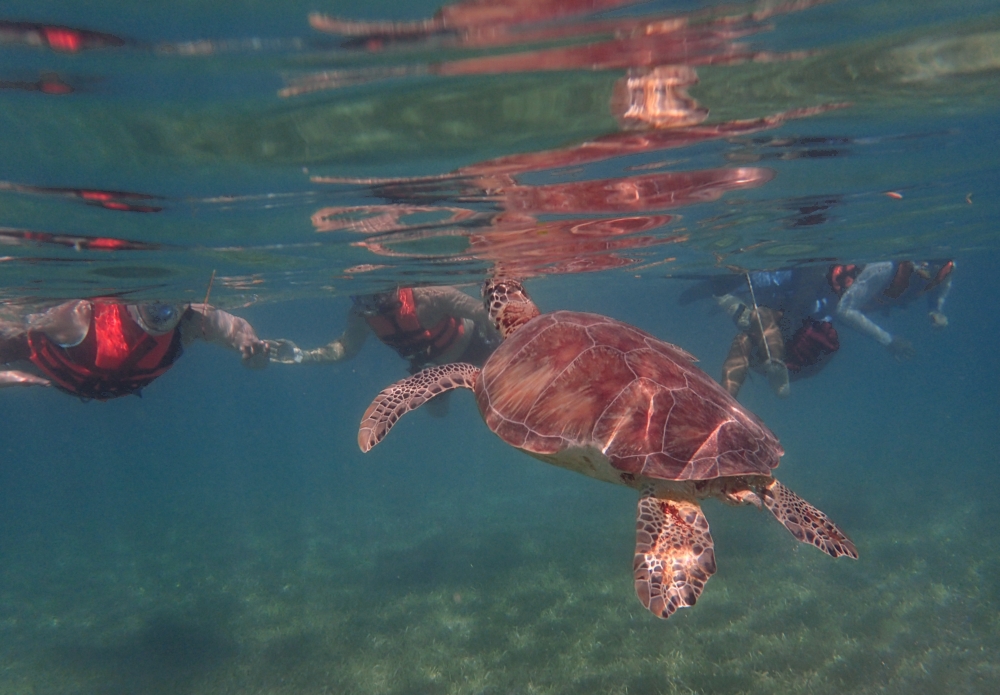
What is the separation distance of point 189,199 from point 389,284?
35.3 ft

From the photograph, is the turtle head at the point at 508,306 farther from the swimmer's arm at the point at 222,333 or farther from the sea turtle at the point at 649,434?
the swimmer's arm at the point at 222,333

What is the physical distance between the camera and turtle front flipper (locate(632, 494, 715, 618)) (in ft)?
13.8

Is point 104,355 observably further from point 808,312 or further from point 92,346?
point 808,312

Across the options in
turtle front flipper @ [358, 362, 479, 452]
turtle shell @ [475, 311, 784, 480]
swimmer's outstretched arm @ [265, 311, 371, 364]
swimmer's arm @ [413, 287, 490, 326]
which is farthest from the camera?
swimmer's arm @ [413, 287, 490, 326]

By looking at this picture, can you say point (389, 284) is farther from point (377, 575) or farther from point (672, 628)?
point (672, 628)

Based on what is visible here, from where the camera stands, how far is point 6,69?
4836 mm

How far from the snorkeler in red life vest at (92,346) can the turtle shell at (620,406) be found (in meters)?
7.49

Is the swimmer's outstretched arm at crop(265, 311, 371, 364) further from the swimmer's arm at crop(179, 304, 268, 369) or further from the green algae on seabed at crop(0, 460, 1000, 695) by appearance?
the green algae on seabed at crop(0, 460, 1000, 695)

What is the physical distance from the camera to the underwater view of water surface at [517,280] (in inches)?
201

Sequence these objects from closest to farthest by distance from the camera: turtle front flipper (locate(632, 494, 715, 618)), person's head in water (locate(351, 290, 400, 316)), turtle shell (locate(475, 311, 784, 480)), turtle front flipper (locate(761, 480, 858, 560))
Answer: turtle front flipper (locate(632, 494, 715, 618)) → turtle front flipper (locate(761, 480, 858, 560)) → turtle shell (locate(475, 311, 784, 480)) → person's head in water (locate(351, 290, 400, 316))

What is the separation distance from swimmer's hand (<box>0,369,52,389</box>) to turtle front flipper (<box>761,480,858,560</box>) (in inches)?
479

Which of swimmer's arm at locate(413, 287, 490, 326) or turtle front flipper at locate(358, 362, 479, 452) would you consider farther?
swimmer's arm at locate(413, 287, 490, 326)

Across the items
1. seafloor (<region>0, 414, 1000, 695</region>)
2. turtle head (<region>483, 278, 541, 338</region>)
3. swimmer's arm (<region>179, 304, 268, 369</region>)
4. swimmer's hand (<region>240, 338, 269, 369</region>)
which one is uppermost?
turtle head (<region>483, 278, 541, 338</region>)

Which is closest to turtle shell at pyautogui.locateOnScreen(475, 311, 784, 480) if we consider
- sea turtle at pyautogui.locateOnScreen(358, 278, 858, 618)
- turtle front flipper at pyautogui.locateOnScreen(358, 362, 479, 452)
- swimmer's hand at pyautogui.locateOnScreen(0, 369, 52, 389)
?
sea turtle at pyautogui.locateOnScreen(358, 278, 858, 618)
